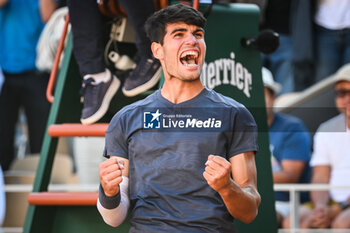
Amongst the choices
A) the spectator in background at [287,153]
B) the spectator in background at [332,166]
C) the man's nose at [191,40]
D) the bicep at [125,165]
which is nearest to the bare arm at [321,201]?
the spectator in background at [332,166]

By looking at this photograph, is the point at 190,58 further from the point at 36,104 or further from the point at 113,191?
the point at 36,104

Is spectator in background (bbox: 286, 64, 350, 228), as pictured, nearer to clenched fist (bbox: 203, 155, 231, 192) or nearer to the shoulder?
the shoulder

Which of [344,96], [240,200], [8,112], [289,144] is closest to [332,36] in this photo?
[344,96]

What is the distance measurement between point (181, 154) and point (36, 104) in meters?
2.90

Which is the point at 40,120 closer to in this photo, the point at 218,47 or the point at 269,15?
the point at 269,15

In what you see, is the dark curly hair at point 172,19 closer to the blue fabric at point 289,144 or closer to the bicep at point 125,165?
the bicep at point 125,165

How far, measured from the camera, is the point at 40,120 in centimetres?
484

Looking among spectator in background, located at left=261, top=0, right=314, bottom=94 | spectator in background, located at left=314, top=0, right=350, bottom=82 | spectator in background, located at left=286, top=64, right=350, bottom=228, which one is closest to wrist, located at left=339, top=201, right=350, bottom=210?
spectator in background, located at left=286, top=64, right=350, bottom=228

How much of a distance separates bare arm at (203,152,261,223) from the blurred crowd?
81 centimetres

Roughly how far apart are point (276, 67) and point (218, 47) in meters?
2.43

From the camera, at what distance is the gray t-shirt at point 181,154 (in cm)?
209

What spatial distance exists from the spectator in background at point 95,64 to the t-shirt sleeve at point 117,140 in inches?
22.3

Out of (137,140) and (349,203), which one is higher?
(137,140)

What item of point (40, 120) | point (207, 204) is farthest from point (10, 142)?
point (207, 204)
